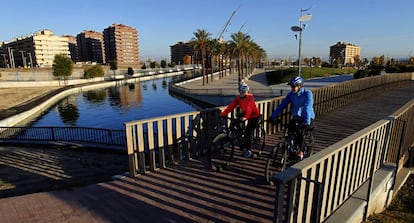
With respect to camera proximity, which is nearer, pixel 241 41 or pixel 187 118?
pixel 187 118

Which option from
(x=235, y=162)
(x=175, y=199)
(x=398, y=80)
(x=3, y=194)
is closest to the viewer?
(x=175, y=199)

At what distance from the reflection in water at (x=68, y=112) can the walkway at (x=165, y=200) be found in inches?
955

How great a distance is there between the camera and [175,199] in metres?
4.26

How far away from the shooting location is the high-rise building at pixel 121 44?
151 metres

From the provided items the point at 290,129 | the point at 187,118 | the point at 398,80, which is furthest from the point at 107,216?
the point at 398,80

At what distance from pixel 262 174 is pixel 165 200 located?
2.00 metres

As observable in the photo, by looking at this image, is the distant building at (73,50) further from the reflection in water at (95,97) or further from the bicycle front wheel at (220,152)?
the bicycle front wheel at (220,152)

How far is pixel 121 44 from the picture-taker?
154000 mm

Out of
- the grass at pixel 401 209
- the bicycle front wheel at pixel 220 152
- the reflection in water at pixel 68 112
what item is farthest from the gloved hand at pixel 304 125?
the reflection in water at pixel 68 112

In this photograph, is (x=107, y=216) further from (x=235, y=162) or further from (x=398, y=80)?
(x=398, y=80)

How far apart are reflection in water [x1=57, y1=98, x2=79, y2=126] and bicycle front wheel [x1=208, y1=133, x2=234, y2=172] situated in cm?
2464

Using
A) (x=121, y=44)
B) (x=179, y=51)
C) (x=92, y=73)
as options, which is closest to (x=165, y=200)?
(x=92, y=73)

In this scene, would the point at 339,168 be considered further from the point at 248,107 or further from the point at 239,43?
the point at 239,43

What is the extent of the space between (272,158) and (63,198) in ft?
12.4
